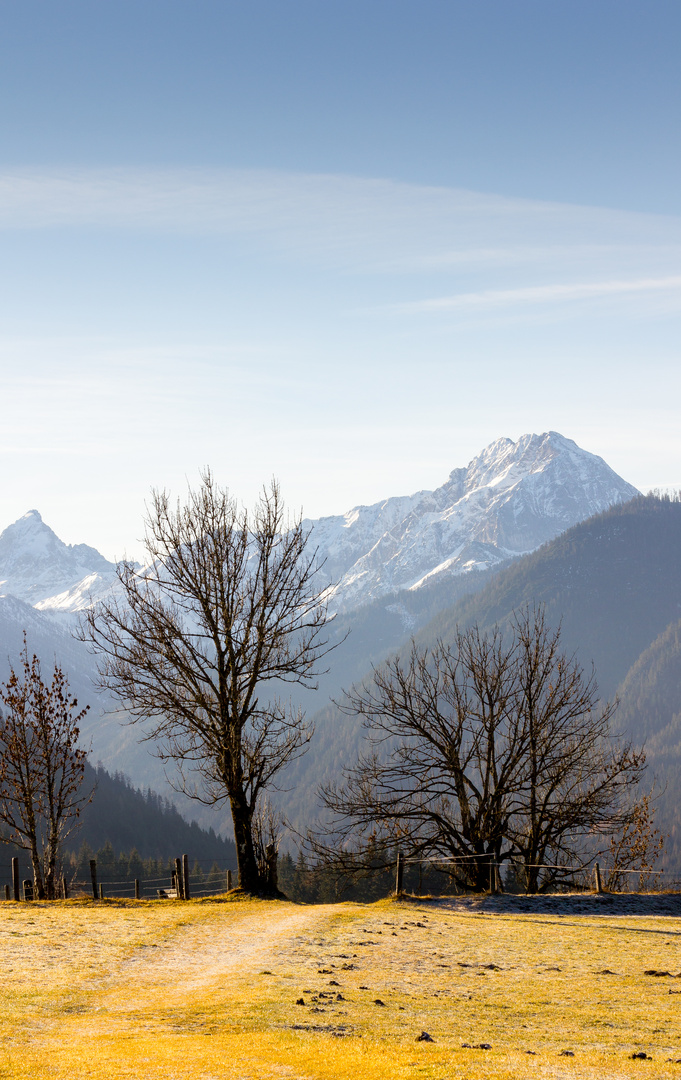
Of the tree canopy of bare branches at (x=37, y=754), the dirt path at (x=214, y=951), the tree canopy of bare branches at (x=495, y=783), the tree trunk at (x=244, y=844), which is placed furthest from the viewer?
the tree canopy of bare branches at (x=37, y=754)

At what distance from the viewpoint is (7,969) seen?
16.0 metres

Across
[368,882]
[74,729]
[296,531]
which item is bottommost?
[368,882]

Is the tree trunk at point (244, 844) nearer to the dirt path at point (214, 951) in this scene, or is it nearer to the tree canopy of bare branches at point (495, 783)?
A: the tree canopy of bare branches at point (495, 783)

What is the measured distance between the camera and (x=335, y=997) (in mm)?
14266

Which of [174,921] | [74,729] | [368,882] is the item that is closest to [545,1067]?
[174,921]

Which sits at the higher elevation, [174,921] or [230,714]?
[230,714]

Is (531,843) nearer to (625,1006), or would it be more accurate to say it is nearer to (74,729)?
(74,729)

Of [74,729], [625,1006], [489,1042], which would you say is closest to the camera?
[489,1042]

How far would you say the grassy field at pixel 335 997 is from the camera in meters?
10.2

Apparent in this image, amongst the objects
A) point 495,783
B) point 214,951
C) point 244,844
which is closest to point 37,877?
point 244,844

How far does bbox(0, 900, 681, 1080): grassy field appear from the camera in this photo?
10156 mm

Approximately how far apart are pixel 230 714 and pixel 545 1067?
22223 millimetres

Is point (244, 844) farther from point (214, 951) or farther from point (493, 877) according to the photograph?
point (214, 951)

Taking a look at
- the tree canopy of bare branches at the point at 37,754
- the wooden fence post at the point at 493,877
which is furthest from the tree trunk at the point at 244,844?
the tree canopy of bare branches at the point at 37,754
